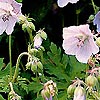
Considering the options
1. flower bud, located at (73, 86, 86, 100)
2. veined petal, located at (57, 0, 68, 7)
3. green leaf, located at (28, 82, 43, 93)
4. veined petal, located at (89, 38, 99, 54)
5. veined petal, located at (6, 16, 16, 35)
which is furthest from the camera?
green leaf, located at (28, 82, 43, 93)

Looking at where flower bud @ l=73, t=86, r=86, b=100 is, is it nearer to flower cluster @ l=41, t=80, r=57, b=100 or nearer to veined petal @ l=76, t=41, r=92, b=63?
flower cluster @ l=41, t=80, r=57, b=100

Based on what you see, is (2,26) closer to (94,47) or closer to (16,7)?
(16,7)

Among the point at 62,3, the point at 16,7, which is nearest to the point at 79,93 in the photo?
the point at 62,3

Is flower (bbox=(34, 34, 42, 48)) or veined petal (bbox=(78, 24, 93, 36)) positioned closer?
veined petal (bbox=(78, 24, 93, 36))

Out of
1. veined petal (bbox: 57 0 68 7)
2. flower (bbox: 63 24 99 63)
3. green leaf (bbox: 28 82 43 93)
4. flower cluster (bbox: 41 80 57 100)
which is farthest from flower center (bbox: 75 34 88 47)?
green leaf (bbox: 28 82 43 93)

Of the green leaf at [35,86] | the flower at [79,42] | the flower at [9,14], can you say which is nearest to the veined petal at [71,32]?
the flower at [79,42]

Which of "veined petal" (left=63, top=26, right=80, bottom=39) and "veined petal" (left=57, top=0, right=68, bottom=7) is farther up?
"veined petal" (left=57, top=0, right=68, bottom=7)

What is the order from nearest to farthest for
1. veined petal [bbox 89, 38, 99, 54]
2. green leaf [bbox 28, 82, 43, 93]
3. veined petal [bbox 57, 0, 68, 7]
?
1. veined petal [bbox 89, 38, 99, 54]
2. veined petal [bbox 57, 0, 68, 7]
3. green leaf [bbox 28, 82, 43, 93]
